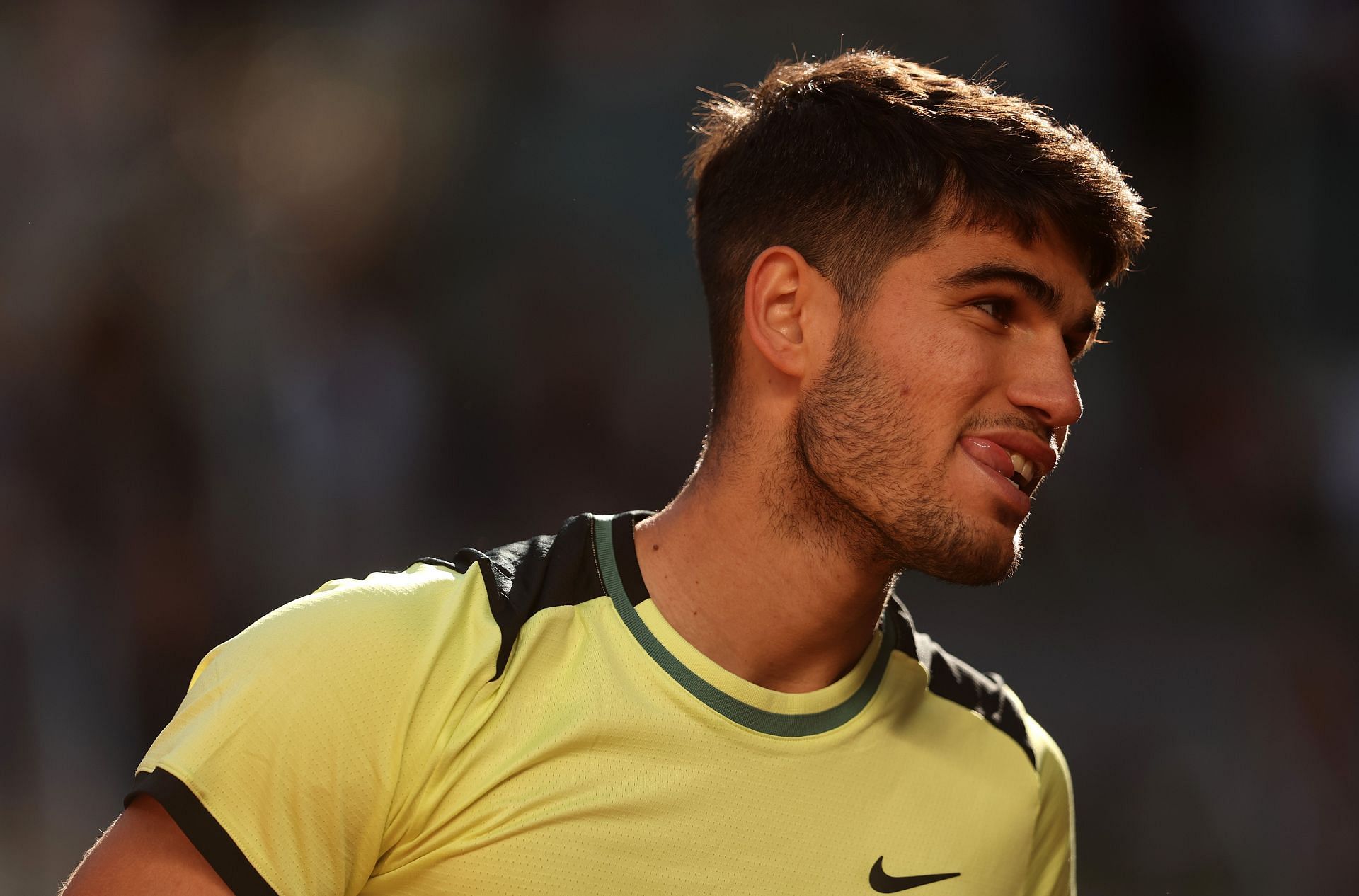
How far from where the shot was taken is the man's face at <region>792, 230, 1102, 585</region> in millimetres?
2225

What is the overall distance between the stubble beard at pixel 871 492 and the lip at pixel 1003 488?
5cm

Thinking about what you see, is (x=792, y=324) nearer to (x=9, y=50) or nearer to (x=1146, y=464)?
(x=1146, y=464)

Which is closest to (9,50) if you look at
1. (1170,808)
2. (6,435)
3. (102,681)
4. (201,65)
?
(201,65)

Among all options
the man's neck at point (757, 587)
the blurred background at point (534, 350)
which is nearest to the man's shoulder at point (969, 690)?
the man's neck at point (757, 587)

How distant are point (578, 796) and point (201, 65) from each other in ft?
20.6

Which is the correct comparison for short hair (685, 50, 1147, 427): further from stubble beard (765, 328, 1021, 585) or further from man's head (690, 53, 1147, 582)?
stubble beard (765, 328, 1021, 585)

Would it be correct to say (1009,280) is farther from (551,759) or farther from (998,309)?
(551,759)

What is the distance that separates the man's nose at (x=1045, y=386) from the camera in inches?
89.7

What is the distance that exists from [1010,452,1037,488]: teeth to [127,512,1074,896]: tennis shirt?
47cm

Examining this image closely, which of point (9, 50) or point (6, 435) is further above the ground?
point (9, 50)

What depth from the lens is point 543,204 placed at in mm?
7555

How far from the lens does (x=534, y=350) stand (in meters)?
7.22

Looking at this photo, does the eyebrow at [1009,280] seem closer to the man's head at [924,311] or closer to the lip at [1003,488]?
the man's head at [924,311]

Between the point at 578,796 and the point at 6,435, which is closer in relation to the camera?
the point at 578,796
